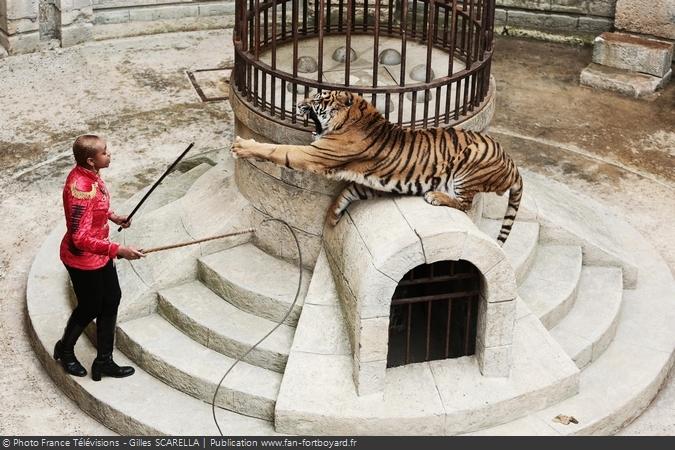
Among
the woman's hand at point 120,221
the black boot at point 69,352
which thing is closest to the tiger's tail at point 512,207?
the woman's hand at point 120,221

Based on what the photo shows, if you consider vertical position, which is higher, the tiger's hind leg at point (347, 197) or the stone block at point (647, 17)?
the stone block at point (647, 17)

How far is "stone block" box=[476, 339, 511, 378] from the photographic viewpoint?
24.8ft

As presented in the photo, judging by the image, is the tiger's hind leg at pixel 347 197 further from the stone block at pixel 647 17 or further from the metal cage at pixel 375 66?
the stone block at pixel 647 17

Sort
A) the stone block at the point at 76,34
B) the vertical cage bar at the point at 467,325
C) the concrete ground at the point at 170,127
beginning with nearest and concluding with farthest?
the vertical cage bar at the point at 467,325 < the concrete ground at the point at 170,127 < the stone block at the point at 76,34


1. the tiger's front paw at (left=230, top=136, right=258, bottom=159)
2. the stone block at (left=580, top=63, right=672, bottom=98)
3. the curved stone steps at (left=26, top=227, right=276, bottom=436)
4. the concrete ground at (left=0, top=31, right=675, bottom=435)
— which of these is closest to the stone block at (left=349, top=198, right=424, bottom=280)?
the tiger's front paw at (left=230, top=136, right=258, bottom=159)

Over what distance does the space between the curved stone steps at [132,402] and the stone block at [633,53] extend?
7.98 meters

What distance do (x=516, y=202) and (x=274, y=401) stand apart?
92.6 inches

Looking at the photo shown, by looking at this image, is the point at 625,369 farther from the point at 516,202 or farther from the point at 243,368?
the point at 243,368

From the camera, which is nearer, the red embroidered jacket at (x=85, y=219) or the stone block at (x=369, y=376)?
the red embroidered jacket at (x=85, y=219)

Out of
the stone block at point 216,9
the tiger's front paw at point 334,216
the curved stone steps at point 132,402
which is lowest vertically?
the curved stone steps at point 132,402

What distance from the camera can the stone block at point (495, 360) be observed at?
24.8 ft

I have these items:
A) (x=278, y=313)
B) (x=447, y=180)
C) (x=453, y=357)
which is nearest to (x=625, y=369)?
(x=453, y=357)

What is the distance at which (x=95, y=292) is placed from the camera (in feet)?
24.5

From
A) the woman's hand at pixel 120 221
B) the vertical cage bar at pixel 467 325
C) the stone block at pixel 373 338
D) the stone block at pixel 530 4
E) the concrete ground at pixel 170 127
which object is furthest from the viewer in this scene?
the stone block at pixel 530 4
